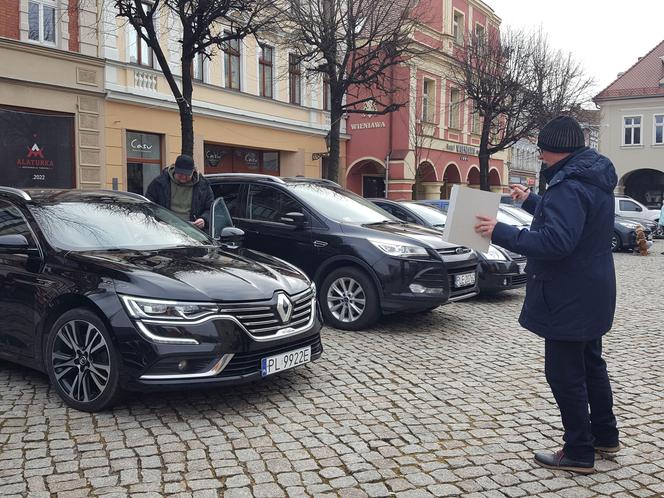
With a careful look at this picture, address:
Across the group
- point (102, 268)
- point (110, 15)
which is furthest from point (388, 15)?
point (102, 268)

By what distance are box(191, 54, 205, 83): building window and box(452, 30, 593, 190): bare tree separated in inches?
419

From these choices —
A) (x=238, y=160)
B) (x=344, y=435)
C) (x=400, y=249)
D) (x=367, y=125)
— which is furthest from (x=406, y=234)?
(x=367, y=125)

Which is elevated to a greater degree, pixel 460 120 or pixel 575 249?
pixel 460 120

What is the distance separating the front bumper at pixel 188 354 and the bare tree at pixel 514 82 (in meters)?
23.3

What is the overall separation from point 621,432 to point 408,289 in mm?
3080

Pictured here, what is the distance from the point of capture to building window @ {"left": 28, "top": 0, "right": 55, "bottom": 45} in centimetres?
1653

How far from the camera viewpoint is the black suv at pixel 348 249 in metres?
7.27

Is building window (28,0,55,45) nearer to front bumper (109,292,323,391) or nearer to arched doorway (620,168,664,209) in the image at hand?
front bumper (109,292,323,391)

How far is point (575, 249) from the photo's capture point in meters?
3.56

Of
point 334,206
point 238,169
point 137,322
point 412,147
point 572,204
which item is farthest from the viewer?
point 412,147

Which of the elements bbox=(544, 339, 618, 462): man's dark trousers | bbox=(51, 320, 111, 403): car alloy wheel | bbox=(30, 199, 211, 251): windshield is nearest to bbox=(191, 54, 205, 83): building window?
bbox=(30, 199, 211, 251): windshield

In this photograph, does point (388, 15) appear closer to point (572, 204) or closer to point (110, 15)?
point (110, 15)

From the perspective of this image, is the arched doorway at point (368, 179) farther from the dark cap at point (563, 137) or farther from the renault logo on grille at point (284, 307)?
the dark cap at point (563, 137)

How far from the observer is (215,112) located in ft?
71.1
